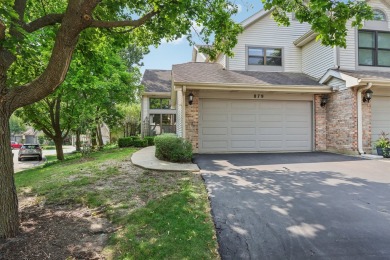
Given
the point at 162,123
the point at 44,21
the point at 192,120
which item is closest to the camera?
the point at 44,21

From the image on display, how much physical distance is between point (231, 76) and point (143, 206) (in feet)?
27.2

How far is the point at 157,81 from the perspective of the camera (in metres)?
20.7

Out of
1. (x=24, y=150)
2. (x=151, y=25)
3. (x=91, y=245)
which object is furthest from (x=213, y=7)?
(x=24, y=150)

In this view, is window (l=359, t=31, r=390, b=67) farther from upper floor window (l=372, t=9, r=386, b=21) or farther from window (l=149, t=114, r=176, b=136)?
window (l=149, t=114, r=176, b=136)

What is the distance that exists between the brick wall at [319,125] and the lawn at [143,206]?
7120 millimetres

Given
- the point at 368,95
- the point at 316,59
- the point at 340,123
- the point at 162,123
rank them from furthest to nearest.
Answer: the point at 162,123 < the point at 316,59 < the point at 340,123 < the point at 368,95

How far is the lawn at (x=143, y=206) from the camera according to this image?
2.81m

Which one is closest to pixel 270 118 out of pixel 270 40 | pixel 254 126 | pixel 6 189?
pixel 254 126

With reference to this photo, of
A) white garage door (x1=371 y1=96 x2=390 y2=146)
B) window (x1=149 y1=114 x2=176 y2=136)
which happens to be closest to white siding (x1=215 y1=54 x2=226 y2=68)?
white garage door (x1=371 y1=96 x2=390 y2=146)

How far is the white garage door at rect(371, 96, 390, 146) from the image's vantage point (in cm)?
970


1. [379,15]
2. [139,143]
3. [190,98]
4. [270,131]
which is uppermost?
[379,15]

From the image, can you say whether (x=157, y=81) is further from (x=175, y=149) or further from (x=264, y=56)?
(x=175, y=149)

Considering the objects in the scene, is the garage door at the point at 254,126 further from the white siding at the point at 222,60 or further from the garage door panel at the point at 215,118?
the white siding at the point at 222,60

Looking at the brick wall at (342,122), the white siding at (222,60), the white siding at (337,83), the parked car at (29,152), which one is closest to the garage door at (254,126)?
the brick wall at (342,122)
